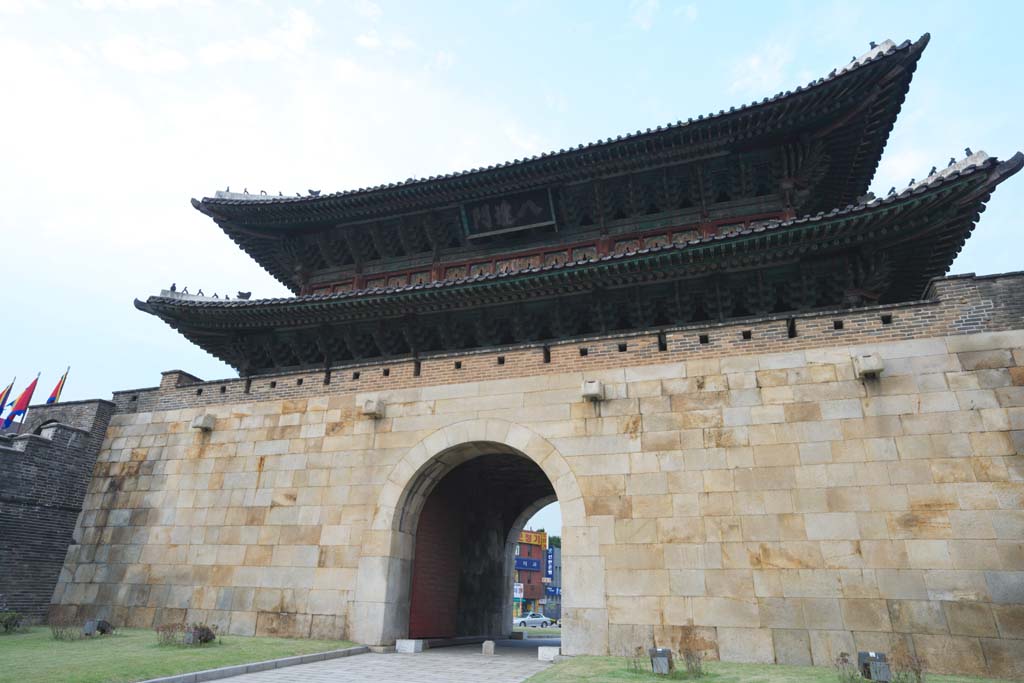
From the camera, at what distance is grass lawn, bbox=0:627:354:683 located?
7230mm

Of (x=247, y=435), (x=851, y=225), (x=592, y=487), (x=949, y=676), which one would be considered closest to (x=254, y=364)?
(x=247, y=435)

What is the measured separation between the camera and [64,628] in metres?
11.9

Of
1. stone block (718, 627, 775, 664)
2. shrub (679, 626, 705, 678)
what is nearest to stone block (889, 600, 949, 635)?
stone block (718, 627, 775, 664)

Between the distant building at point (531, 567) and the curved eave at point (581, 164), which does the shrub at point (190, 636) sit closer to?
the curved eave at point (581, 164)

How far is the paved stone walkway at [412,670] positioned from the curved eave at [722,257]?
6.75 m

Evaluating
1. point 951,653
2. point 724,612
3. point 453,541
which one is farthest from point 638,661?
point 453,541

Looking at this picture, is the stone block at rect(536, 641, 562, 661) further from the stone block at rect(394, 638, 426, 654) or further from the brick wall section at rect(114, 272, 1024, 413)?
the brick wall section at rect(114, 272, 1024, 413)

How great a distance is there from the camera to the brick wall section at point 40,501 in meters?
13.0

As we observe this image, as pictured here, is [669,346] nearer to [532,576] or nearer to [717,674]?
[717,674]

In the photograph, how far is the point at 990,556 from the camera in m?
8.53

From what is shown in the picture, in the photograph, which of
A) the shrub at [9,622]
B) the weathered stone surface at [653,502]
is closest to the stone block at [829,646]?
the weathered stone surface at [653,502]

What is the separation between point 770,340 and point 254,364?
12207 millimetres

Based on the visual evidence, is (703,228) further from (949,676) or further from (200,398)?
(200,398)

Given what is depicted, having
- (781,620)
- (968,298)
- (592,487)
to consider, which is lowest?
(781,620)
